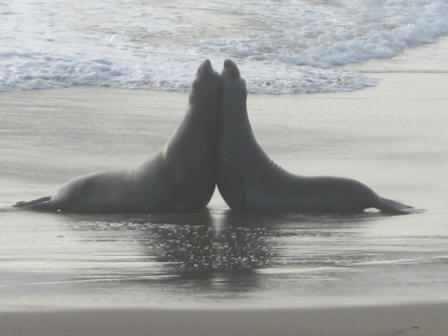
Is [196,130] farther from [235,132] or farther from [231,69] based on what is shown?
[231,69]

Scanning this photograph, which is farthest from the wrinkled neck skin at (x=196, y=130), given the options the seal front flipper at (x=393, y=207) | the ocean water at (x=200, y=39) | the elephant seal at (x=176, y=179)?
the ocean water at (x=200, y=39)

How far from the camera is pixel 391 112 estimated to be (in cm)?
1114

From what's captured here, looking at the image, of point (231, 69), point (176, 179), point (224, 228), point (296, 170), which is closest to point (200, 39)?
point (296, 170)

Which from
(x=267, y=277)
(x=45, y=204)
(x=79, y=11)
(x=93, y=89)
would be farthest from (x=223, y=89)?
(x=79, y=11)

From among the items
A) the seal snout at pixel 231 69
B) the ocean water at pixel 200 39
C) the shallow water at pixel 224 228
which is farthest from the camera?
the ocean water at pixel 200 39

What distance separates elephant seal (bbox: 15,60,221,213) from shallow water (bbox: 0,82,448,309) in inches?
5.6

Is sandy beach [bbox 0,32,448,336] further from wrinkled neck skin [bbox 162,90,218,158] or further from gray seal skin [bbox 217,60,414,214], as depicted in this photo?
wrinkled neck skin [bbox 162,90,218,158]

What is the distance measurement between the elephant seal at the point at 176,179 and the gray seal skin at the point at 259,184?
0.24ft

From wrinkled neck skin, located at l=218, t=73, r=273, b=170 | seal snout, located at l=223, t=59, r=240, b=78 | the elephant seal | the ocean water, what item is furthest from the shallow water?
the ocean water

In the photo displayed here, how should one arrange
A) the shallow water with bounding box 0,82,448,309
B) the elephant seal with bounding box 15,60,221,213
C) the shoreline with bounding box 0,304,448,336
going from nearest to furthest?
the shoreline with bounding box 0,304,448,336, the shallow water with bounding box 0,82,448,309, the elephant seal with bounding box 15,60,221,213

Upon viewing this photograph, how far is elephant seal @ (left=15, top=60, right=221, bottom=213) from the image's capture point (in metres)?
6.74

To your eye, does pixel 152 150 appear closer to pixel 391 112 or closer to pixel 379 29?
pixel 391 112

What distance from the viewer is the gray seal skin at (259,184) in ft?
22.4

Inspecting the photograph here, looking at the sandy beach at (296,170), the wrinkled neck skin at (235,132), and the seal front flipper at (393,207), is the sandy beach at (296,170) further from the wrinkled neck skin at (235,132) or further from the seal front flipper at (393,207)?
the wrinkled neck skin at (235,132)
